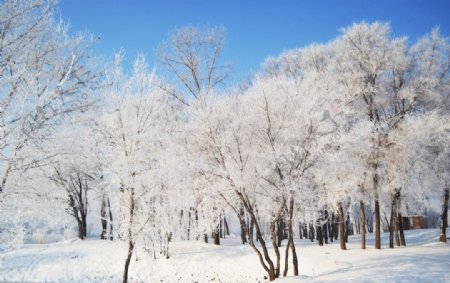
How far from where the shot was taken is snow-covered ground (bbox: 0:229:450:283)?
460 inches

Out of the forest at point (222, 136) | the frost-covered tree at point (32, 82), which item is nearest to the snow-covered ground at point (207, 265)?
the forest at point (222, 136)

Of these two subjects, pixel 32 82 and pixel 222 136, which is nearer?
pixel 32 82

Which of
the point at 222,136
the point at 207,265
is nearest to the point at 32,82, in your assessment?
the point at 222,136

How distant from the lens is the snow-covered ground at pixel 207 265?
11.7 metres

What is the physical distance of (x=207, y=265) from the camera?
1705 cm

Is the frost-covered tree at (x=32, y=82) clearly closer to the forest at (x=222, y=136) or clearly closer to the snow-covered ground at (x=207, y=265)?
the forest at (x=222, y=136)

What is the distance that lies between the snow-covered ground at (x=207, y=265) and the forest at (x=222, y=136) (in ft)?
3.31

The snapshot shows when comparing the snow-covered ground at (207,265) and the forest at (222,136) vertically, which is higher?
the forest at (222,136)

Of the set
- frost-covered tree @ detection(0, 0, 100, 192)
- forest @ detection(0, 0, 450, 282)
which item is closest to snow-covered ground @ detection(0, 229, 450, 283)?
forest @ detection(0, 0, 450, 282)

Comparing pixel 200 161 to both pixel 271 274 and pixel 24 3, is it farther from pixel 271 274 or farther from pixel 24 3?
pixel 24 3

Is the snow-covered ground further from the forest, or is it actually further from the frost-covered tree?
the frost-covered tree

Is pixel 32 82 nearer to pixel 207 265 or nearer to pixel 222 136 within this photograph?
pixel 222 136

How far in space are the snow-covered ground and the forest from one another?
101 cm

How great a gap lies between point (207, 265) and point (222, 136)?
28.2 feet
